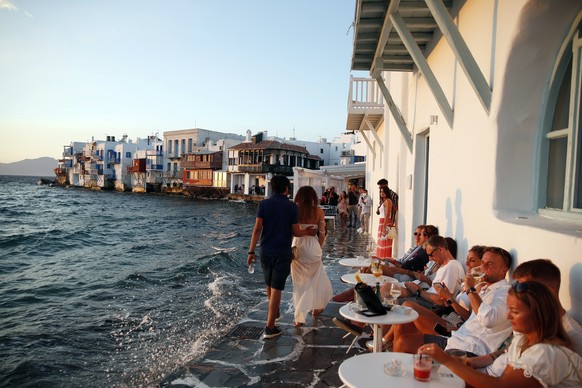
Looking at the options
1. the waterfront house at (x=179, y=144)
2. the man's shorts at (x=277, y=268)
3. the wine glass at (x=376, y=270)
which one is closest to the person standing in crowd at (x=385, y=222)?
the man's shorts at (x=277, y=268)

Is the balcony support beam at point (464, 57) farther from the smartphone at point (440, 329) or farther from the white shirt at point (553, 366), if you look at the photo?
the white shirt at point (553, 366)

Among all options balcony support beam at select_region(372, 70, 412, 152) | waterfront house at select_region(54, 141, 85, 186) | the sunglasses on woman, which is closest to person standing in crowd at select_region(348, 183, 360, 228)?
balcony support beam at select_region(372, 70, 412, 152)

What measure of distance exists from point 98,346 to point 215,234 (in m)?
16.7

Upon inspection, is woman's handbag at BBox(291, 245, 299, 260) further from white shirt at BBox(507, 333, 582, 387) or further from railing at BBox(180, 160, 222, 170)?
railing at BBox(180, 160, 222, 170)

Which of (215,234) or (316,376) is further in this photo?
(215,234)

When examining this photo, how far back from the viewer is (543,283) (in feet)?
7.72

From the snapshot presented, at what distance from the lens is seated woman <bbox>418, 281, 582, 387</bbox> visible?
1.91 metres

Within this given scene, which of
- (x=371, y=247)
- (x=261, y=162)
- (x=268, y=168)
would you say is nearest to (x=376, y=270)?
(x=371, y=247)

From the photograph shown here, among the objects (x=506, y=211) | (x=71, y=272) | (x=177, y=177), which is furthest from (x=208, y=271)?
(x=177, y=177)

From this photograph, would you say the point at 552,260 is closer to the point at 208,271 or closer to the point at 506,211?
the point at 506,211

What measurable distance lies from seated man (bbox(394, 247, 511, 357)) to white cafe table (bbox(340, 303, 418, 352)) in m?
0.20

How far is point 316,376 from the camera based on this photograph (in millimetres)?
3631

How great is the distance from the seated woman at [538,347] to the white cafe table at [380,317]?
1.07 metres

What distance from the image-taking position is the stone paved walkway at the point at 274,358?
3.57 metres
